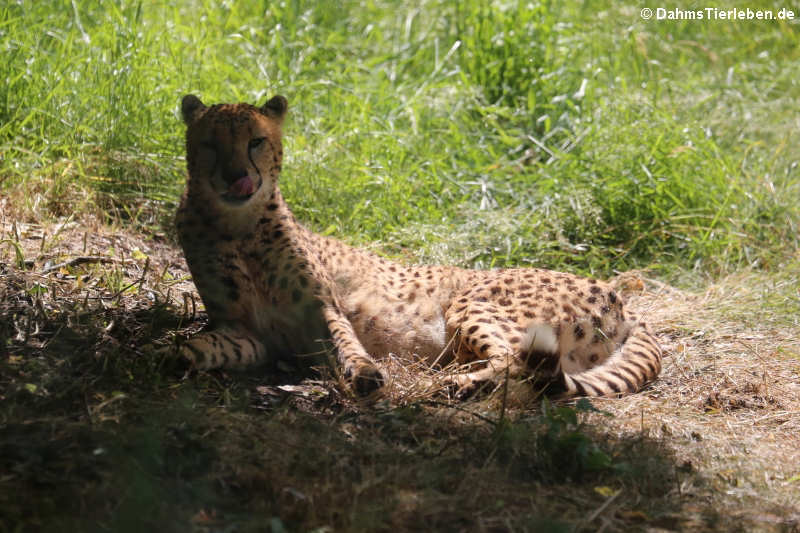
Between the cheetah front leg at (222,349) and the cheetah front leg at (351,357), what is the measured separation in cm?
30

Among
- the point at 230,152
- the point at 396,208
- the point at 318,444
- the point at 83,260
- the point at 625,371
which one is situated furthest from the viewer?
the point at 396,208

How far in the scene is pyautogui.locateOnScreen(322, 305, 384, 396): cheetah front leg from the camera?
10.2ft

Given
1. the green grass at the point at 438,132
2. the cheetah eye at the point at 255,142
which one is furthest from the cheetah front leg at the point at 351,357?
the green grass at the point at 438,132

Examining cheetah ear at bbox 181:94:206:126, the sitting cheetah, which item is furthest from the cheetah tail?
cheetah ear at bbox 181:94:206:126

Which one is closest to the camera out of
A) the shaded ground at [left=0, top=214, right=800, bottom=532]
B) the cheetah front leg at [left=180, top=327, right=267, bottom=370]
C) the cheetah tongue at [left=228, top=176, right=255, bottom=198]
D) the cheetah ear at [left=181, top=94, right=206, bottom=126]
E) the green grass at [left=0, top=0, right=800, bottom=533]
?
the shaded ground at [left=0, top=214, right=800, bottom=532]

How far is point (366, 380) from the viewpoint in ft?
10.2

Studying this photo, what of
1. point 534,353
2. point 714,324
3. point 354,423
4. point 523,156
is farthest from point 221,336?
point 523,156

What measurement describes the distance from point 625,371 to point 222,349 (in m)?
1.55

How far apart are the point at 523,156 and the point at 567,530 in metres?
3.90

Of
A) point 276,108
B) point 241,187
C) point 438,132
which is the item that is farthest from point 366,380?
point 438,132

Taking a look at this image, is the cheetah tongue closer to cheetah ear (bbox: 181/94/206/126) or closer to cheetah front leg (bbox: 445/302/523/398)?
cheetah ear (bbox: 181/94/206/126)

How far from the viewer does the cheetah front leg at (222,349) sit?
3219 millimetres

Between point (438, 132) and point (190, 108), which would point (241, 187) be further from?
point (438, 132)

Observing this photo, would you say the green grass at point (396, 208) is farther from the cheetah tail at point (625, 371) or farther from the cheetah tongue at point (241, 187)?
the cheetah tongue at point (241, 187)
